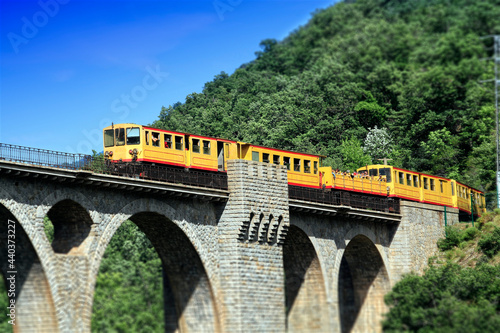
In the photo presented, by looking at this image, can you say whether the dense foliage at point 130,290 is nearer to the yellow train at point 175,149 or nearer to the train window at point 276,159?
the train window at point 276,159

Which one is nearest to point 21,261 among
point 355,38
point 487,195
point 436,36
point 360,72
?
point 487,195

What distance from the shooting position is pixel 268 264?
155ft

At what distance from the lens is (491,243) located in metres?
59.3

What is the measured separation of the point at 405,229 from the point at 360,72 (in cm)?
4070

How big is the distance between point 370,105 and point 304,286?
3754 cm

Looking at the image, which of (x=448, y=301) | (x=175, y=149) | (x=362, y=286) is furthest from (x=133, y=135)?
(x=362, y=286)

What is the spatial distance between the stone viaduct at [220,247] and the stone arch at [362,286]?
0.08 m

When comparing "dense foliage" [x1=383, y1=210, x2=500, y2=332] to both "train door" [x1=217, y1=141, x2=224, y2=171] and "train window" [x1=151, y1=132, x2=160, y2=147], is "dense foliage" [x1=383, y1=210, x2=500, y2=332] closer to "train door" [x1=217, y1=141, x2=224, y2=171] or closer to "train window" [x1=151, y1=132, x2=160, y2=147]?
"train door" [x1=217, y1=141, x2=224, y2=171]

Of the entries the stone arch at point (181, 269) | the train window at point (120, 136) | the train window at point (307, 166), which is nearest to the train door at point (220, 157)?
the stone arch at point (181, 269)

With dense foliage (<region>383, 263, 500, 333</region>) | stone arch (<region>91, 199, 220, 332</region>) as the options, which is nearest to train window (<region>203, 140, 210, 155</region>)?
stone arch (<region>91, 199, 220, 332</region>)

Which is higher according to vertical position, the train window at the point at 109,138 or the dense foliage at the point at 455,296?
the train window at the point at 109,138

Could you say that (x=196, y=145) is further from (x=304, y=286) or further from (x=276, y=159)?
(x=304, y=286)

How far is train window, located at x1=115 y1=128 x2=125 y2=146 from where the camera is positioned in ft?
147

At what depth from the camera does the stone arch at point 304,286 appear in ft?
176
